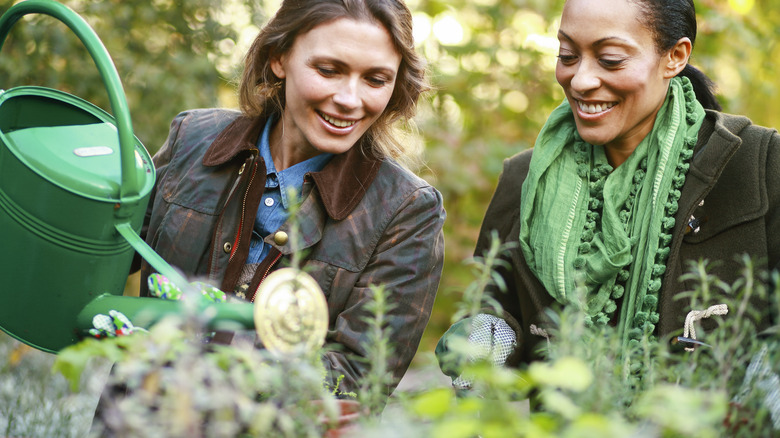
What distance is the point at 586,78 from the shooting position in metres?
1.97

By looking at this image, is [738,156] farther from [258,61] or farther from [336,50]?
→ [258,61]

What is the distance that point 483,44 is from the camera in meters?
4.91

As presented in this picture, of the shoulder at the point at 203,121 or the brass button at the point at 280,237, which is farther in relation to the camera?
the shoulder at the point at 203,121

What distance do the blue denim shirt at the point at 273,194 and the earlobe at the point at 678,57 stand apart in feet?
3.13

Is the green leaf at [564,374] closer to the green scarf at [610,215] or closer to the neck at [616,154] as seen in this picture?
the green scarf at [610,215]

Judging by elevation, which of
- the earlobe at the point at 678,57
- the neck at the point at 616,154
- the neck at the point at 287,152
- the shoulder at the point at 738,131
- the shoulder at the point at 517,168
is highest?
the earlobe at the point at 678,57

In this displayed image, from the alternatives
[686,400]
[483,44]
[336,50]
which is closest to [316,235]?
[336,50]

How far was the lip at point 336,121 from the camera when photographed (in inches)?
80.0

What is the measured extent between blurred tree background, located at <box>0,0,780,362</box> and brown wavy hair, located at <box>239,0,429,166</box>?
136 cm

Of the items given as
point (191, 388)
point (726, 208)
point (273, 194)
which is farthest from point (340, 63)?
point (191, 388)

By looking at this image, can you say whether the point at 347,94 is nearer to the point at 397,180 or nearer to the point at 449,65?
the point at 397,180

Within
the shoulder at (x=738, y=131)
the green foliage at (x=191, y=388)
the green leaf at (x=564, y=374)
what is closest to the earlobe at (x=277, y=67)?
the shoulder at (x=738, y=131)

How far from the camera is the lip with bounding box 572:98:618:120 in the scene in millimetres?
2016

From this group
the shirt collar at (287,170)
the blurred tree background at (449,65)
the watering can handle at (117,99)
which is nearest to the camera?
the watering can handle at (117,99)
